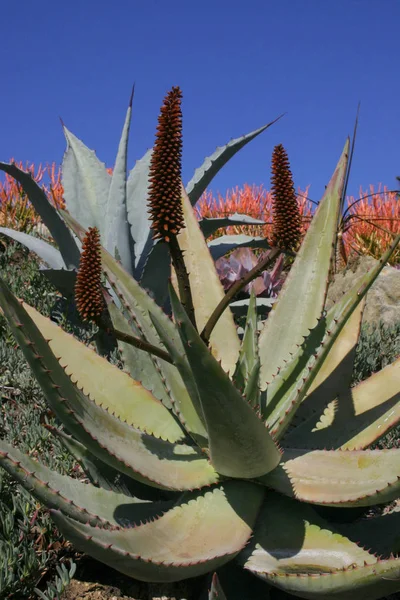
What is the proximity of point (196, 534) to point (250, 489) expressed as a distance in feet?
0.68

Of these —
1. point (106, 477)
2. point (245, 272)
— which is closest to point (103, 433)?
point (106, 477)

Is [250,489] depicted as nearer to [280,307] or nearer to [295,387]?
[295,387]

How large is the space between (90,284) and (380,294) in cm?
355

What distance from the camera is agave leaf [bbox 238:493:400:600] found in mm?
1354

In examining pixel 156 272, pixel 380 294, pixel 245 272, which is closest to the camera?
pixel 156 272

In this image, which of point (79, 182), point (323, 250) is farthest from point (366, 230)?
point (323, 250)

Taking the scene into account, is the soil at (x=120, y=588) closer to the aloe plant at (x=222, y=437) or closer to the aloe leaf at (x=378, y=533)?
the aloe plant at (x=222, y=437)

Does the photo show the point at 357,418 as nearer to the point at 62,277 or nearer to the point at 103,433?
the point at 103,433

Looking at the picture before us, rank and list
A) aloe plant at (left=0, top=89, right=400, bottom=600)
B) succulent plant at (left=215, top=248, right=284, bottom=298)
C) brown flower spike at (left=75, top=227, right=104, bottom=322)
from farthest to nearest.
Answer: succulent plant at (left=215, top=248, right=284, bottom=298) → brown flower spike at (left=75, top=227, right=104, bottom=322) → aloe plant at (left=0, top=89, right=400, bottom=600)

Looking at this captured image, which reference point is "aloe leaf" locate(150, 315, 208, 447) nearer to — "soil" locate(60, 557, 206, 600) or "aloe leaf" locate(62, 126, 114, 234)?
"soil" locate(60, 557, 206, 600)

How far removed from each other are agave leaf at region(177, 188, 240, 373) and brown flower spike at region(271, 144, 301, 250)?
45 centimetres

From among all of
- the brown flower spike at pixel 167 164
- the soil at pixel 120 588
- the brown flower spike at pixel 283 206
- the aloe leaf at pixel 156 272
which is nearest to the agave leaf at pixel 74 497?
the soil at pixel 120 588

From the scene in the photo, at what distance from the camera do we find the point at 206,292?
2166 millimetres

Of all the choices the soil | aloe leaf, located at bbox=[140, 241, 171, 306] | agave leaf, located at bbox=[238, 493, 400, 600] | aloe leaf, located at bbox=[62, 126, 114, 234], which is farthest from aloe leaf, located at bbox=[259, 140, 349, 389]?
aloe leaf, located at bbox=[62, 126, 114, 234]
